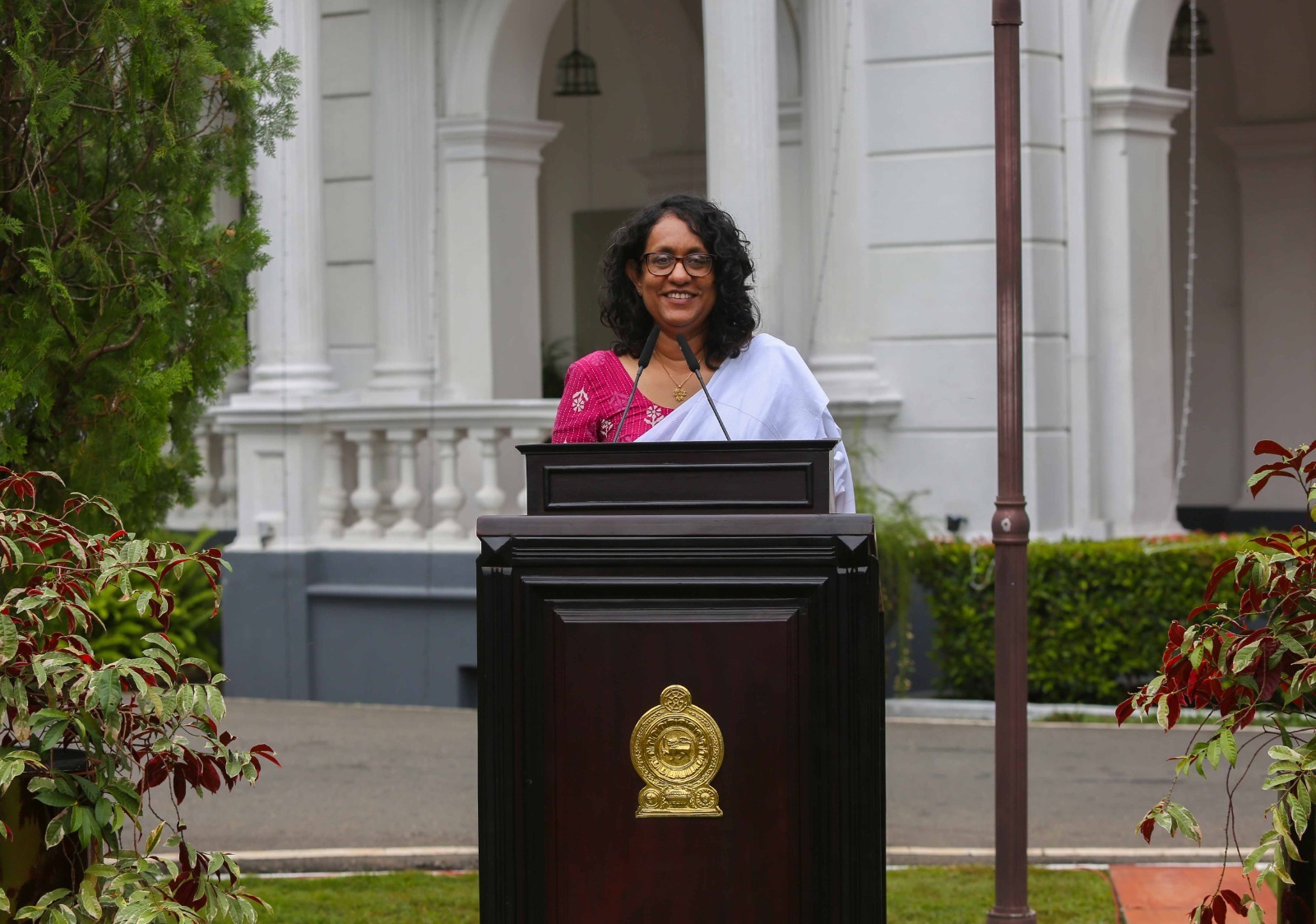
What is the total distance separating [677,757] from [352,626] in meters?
8.38

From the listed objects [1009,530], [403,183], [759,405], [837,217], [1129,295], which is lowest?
[1009,530]

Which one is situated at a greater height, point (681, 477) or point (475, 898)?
point (681, 477)

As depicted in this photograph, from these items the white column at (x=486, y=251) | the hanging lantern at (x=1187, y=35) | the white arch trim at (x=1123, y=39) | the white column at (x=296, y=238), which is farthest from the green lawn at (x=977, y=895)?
the hanging lantern at (x=1187, y=35)

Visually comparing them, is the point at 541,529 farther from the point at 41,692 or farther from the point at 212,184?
the point at 212,184

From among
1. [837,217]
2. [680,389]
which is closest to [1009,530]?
[680,389]

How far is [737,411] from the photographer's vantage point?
12.8 ft

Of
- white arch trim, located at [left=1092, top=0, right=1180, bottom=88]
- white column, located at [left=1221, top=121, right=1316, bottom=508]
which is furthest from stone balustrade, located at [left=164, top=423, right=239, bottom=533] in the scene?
white column, located at [left=1221, top=121, right=1316, bottom=508]

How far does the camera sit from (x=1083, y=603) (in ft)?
33.4

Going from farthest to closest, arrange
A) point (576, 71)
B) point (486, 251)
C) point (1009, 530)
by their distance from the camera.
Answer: point (576, 71) → point (486, 251) → point (1009, 530)

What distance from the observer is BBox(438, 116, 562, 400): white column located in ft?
39.9

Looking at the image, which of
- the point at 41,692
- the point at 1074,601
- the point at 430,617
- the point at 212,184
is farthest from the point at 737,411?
the point at 430,617

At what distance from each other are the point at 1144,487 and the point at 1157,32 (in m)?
2.87

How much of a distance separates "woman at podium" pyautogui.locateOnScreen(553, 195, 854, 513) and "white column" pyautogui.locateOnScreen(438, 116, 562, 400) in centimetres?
815

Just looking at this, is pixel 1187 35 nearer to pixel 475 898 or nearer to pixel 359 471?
pixel 359 471
